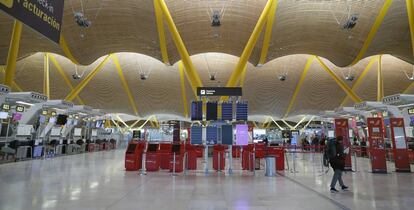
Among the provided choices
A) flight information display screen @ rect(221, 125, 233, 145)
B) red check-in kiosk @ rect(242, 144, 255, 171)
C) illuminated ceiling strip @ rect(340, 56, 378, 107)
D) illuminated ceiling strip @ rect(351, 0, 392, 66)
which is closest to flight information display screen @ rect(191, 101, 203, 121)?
flight information display screen @ rect(221, 125, 233, 145)

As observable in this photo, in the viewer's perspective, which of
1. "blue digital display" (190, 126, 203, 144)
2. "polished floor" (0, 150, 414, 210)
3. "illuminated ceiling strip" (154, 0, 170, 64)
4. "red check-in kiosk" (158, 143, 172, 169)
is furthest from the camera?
"illuminated ceiling strip" (154, 0, 170, 64)

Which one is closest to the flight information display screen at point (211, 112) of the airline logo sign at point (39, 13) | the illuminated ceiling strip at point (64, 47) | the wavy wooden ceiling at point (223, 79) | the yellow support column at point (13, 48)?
the airline logo sign at point (39, 13)

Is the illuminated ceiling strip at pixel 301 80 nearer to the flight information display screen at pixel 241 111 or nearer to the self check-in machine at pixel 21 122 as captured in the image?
the flight information display screen at pixel 241 111

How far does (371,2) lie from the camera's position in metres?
19.4

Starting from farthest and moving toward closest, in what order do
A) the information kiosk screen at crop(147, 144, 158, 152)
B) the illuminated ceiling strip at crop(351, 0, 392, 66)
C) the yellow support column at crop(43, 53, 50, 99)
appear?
1. the yellow support column at crop(43, 53, 50, 99)
2. the illuminated ceiling strip at crop(351, 0, 392, 66)
3. the information kiosk screen at crop(147, 144, 158, 152)

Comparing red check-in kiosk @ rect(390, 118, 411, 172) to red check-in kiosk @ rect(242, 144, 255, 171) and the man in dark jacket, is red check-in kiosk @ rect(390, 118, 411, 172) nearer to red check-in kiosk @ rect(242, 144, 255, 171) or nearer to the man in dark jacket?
red check-in kiosk @ rect(242, 144, 255, 171)

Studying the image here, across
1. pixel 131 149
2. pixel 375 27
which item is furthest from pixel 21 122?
pixel 375 27

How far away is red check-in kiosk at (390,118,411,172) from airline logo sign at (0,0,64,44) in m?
14.0

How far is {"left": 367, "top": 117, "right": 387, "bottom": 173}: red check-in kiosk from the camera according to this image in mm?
12734

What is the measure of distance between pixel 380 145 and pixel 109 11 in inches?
755

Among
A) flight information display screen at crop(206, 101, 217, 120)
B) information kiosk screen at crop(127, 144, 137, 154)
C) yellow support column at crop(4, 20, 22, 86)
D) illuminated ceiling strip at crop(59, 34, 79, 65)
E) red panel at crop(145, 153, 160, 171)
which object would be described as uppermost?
illuminated ceiling strip at crop(59, 34, 79, 65)

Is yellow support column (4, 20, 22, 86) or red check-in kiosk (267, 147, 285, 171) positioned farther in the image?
yellow support column (4, 20, 22, 86)

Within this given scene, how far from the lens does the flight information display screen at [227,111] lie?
13023 mm

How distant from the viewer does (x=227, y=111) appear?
13070 millimetres
